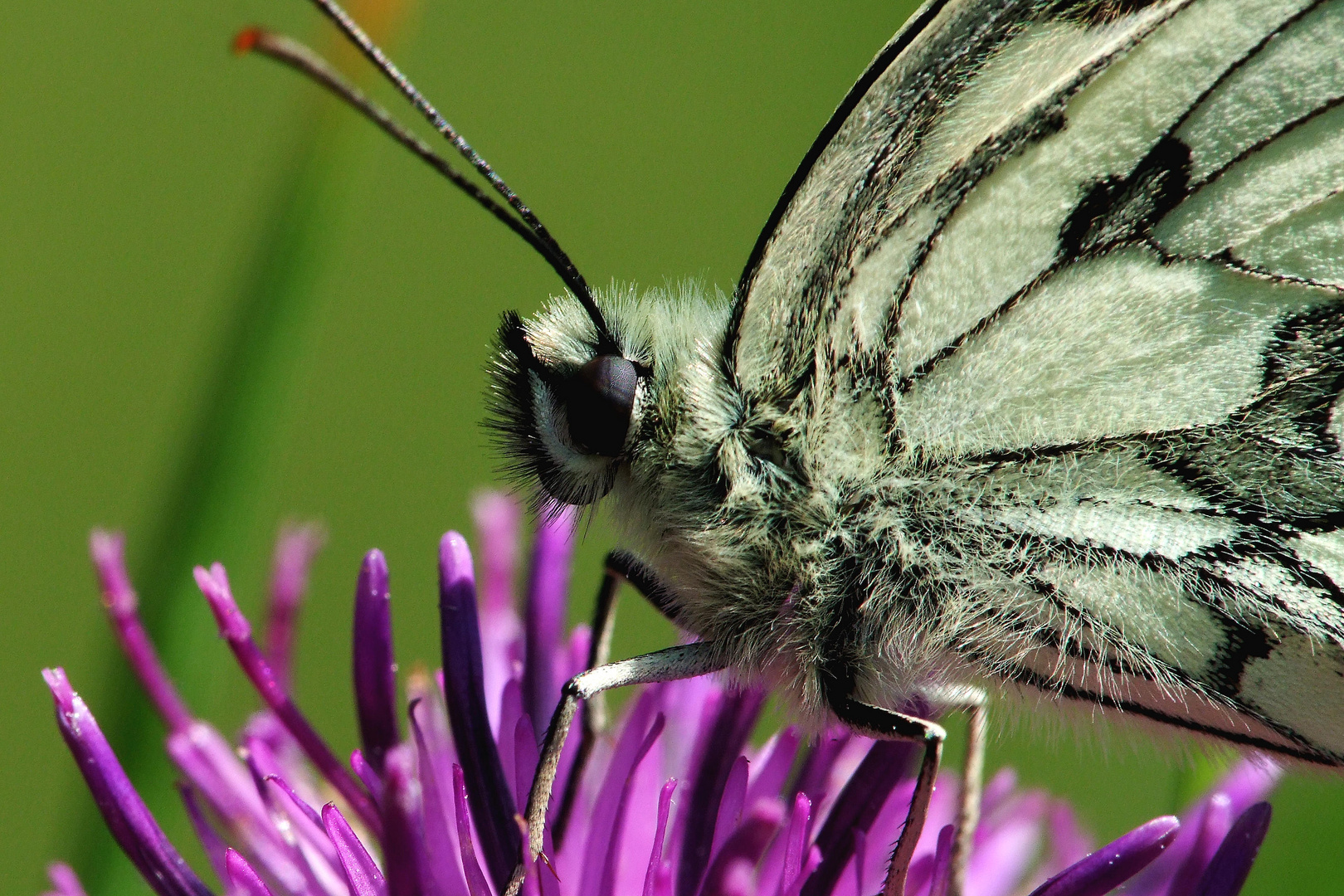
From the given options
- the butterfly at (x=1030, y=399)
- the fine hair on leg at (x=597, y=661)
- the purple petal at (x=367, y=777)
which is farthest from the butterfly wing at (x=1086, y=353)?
the purple petal at (x=367, y=777)

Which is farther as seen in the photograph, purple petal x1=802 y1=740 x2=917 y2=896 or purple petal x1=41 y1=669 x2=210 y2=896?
purple petal x1=802 y1=740 x2=917 y2=896

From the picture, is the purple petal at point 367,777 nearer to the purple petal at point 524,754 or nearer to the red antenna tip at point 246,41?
the purple petal at point 524,754

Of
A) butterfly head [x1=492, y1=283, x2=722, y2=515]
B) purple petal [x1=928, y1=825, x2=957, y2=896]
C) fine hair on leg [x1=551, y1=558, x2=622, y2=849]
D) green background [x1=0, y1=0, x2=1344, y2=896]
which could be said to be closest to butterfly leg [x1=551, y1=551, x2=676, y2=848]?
fine hair on leg [x1=551, y1=558, x2=622, y2=849]

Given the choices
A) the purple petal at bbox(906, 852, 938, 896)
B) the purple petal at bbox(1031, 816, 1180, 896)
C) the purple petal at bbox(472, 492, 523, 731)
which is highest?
the purple petal at bbox(472, 492, 523, 731)

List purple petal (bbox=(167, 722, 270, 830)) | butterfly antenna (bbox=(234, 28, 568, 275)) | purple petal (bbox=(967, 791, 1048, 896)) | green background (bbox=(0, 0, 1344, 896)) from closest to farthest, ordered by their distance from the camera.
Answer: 1. butterfly antenna (bbox=(234, 28, 568, 275))
2. purple petal (bbox=(167, 722, 270, 830))
3. purple petal (bbox=(967, 791, 1048, 896))
4. green background (bbox=(0, 0, 1344, 896))

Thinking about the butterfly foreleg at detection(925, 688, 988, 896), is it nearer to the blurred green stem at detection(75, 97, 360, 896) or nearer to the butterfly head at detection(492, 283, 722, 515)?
the butterfly head at detection(492, 283, 722, 515)

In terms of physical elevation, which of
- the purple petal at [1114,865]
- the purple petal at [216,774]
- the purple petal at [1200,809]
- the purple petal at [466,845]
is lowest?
the purple petal at [1200,809]

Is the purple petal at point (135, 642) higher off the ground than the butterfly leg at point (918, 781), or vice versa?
the purple petal at point (135, 642)
